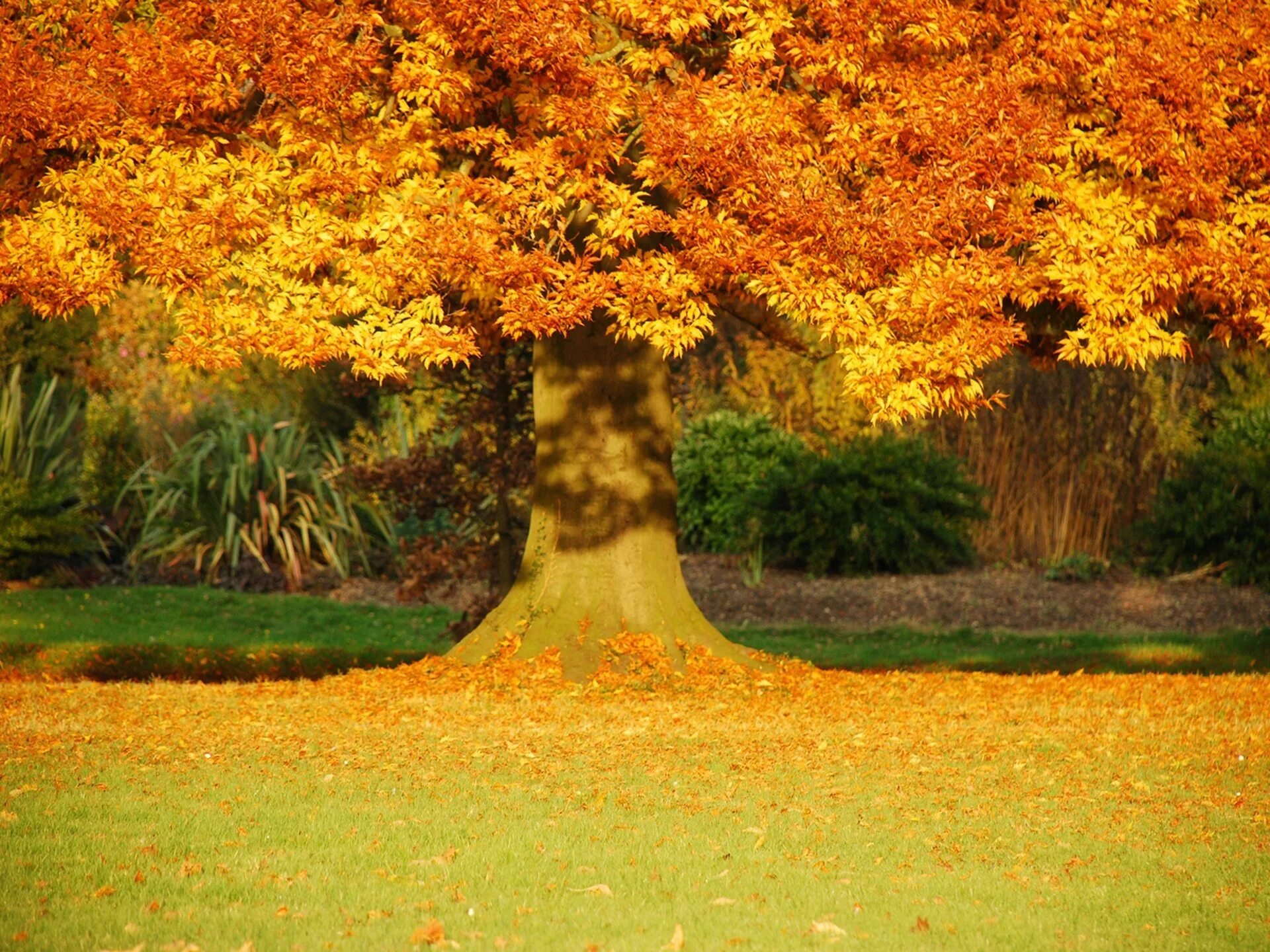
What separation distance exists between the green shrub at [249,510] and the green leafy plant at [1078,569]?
7.20 metres

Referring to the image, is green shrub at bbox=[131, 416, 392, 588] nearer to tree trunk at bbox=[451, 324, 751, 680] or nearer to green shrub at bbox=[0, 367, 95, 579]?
green shrub at bbox=[0, 367, 95, 579]

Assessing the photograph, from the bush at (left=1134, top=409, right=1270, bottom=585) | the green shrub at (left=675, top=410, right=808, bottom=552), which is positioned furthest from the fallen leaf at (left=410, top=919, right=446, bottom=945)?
the green shrub at (left=675, top=410, right=808, bottom=552)

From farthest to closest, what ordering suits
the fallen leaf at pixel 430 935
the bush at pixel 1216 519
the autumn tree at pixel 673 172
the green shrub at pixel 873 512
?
1. the green shrub at pixel 873 512
2. the bush at pixel 1216 519
3. the autumn tree at pixel 673 172
4. the fallen leaf at pixel 430 935

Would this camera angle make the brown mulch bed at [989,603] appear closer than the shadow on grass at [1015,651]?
No

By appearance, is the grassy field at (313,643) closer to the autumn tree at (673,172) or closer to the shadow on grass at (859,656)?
the shadow on grass at (859,656)

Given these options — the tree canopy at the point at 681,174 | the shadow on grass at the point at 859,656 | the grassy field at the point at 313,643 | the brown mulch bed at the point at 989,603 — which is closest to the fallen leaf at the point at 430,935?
the tree canopy at the point at 681,174

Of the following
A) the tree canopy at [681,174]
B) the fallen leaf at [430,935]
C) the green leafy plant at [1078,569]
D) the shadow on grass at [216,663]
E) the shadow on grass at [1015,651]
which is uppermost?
the tree canopy at [681,174]

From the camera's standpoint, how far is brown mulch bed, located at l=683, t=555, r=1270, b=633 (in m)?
14.8

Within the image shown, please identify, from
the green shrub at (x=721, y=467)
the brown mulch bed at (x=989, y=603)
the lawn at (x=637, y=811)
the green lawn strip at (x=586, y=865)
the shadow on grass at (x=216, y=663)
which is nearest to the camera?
the green lawn strip at (x=586, y=865)

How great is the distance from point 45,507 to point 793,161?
10578 mm

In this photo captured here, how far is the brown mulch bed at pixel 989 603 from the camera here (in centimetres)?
1481

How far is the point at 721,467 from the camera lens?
1847 cm

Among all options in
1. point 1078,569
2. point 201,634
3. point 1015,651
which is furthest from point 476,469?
point 1078,569

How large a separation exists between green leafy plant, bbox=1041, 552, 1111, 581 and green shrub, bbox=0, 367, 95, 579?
10.1m
